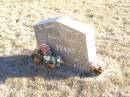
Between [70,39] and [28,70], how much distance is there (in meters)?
1.21

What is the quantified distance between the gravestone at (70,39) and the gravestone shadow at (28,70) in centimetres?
15

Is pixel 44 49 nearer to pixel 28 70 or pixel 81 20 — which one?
pixel 28 70

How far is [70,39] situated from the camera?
7.18m

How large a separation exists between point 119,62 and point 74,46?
43.8 inches

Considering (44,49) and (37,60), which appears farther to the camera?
(37,60)

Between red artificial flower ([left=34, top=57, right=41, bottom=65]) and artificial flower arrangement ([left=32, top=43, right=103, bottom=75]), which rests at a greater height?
artificial flower arrangement ([left=32, top=43, right=103, bottom=75])

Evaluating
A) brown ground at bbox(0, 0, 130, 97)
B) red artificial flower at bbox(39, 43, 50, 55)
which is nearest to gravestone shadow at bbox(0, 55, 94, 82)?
brown ground at bbox(0, 0, 130, 97)

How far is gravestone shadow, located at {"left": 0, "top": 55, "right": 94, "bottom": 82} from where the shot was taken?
24.1 ft

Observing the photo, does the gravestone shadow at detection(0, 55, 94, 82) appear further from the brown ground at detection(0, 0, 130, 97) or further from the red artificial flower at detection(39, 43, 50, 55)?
the red artificial flower at detection(39, 43, 50, 55)

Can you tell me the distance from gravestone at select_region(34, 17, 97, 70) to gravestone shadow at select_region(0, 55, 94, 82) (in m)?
0.15

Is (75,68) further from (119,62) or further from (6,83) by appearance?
(6,83)

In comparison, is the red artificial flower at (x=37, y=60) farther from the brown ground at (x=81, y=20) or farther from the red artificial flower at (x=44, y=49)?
the brown ground at (x=81, y=20)

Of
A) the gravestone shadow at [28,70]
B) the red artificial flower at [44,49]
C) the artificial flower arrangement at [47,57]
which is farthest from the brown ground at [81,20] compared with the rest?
the red artificial flower at [44,49]

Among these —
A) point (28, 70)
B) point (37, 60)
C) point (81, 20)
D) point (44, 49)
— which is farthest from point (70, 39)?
point (81, 20)
